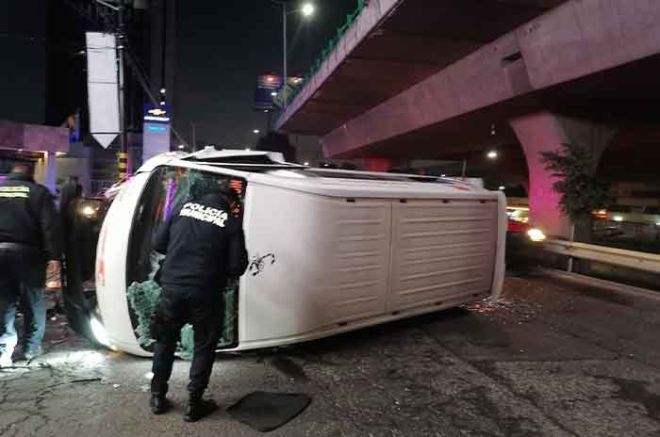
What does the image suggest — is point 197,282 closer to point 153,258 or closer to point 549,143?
point 153,258

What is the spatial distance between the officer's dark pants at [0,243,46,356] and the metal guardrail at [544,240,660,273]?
8979 millimetres

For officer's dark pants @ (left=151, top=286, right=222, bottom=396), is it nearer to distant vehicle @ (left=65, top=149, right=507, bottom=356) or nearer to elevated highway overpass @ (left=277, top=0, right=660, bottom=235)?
distant vehicle @ (left=65, top=149, right=507, bottom=356)

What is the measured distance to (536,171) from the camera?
47.5ft

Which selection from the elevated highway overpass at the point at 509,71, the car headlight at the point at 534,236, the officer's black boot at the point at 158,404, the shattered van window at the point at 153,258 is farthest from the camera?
the car headlight at the point at 534,236

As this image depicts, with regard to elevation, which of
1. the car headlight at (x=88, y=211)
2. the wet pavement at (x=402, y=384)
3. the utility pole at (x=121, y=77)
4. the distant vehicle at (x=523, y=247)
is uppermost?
the utility pole at (x=121, y=77)

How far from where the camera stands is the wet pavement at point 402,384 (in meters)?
3.31

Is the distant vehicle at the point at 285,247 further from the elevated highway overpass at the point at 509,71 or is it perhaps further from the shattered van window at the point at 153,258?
the elevated highway overpass at the point at 509,71

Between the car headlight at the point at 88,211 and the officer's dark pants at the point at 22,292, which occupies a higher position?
the car headlight at the point at 88,211

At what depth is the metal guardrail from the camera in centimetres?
830

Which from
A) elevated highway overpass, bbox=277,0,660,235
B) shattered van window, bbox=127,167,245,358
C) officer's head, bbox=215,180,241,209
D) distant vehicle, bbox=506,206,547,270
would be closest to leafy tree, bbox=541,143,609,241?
elevated highway overpass, bbox=277,0,660,235

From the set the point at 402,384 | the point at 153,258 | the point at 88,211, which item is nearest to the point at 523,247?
the point at 402,384

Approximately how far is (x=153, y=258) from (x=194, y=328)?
43.3 inches

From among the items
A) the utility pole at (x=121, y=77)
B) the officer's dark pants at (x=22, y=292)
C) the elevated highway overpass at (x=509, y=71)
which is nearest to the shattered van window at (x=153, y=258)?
the officer's dark pants at (x=22, y=292)

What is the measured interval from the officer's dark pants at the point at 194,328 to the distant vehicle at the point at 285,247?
0.14 m
